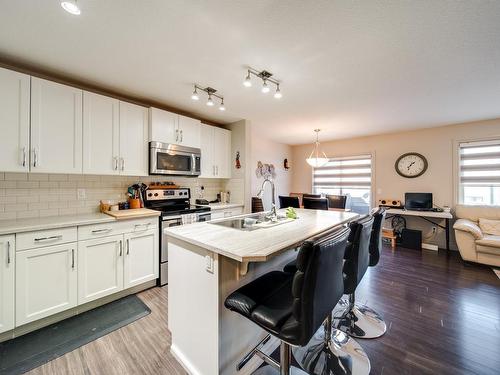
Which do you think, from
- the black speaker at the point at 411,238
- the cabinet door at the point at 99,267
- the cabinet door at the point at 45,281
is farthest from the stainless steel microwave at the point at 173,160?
the black speaker at the point at 411,238

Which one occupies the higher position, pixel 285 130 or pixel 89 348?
pixel 285 130

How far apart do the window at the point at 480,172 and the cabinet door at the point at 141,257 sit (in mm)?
5614

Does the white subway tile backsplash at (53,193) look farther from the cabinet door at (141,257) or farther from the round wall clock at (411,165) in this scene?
the round wall clock at (411,165)

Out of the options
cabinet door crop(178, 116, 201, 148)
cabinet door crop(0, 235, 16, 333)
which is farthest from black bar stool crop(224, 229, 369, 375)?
cabinet door crop(178, 116, 201, 148)

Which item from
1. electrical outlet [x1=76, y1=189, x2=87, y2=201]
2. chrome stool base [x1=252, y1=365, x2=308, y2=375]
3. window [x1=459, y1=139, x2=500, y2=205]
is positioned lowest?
chrome stool base [x1=252, y1=365, x2=308, y2=375]

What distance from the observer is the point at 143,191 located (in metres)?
3.10

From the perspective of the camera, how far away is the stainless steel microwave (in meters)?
2.97

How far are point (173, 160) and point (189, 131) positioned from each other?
1.89 ft

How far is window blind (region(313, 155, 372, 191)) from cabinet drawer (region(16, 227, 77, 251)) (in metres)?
5.53

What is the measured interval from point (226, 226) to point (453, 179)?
4911 millimetres

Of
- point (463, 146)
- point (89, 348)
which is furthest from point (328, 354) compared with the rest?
point (463, 146)

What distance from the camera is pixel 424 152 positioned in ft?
14.9

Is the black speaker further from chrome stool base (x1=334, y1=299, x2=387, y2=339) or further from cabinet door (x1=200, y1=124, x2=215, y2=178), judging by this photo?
cabinet door (x1=200, y1=124, x2=215, y2=178)

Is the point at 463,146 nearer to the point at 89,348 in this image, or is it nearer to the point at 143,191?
the point at 143,191
